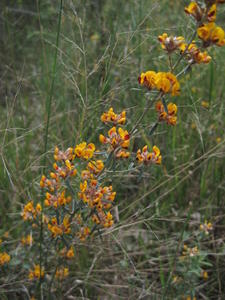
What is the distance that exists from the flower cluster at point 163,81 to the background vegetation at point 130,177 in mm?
300

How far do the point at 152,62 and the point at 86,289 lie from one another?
1479 millimetres

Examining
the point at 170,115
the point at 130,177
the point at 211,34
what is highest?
the point at 211,34

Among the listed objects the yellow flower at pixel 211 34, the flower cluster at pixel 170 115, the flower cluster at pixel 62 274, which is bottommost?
the flower cluster at pixel 62 274

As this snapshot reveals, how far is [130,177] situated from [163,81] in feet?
3.43

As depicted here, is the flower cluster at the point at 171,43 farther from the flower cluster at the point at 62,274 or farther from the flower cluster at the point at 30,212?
the flower cluster at the point at 62,274

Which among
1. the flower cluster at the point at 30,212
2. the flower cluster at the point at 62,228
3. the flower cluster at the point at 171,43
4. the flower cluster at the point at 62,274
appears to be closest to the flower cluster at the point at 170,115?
the flower cluster at the point at 171,43

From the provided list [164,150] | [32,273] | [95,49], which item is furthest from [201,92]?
[32,273]

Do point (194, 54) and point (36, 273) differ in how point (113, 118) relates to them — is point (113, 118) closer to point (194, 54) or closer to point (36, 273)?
point (194, 54)

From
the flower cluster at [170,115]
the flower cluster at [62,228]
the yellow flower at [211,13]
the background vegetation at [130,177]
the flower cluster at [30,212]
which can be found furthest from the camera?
the background vegetation at [130,177]

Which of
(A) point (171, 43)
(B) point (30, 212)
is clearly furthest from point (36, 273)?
(A) point (171, 43)

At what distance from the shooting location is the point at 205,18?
99 cm

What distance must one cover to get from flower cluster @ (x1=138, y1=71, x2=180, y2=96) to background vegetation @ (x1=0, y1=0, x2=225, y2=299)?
30 centimetres

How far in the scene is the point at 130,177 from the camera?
2041 mm

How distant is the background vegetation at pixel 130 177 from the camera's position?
1.49 m
